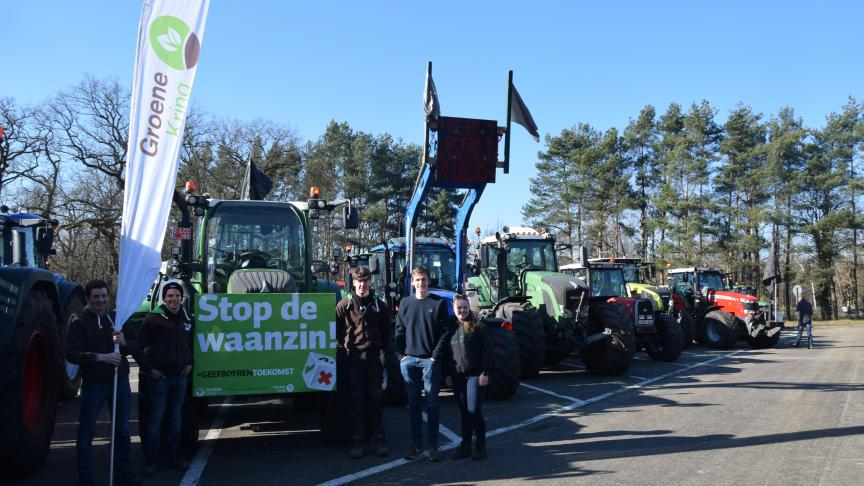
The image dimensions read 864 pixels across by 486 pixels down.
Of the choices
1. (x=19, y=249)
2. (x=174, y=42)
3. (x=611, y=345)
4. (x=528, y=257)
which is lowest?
(x=611, y=345)

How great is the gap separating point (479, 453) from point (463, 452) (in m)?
0.16

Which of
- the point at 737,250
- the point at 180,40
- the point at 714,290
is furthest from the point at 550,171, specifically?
the point at 180,40

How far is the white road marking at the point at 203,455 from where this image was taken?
19.0ft

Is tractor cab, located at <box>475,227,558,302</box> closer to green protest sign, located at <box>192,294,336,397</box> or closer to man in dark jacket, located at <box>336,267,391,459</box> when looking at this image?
man in dark jacket, located at <box>336,267,391,459</box>

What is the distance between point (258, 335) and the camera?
6.36 metres

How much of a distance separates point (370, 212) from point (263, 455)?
32.0m

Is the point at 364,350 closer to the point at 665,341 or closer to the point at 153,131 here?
the point at 153,131

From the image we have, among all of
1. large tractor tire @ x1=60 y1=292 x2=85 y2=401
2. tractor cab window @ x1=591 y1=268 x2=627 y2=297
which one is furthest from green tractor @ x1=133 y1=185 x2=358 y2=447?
tractor cab window @ x1=591 y1=268 x2=627 y2=297

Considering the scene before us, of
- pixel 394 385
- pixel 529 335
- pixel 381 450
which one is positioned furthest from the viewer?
pixel 529 335

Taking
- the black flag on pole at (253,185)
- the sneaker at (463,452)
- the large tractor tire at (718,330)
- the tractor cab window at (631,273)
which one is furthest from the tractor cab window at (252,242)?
the tractor cab window at (631,273)

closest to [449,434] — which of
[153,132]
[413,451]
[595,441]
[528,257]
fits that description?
[413,451]

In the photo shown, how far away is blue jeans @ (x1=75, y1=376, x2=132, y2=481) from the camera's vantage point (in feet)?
17.7

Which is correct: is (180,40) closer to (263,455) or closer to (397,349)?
(397,349)

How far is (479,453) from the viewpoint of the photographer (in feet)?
20.8
